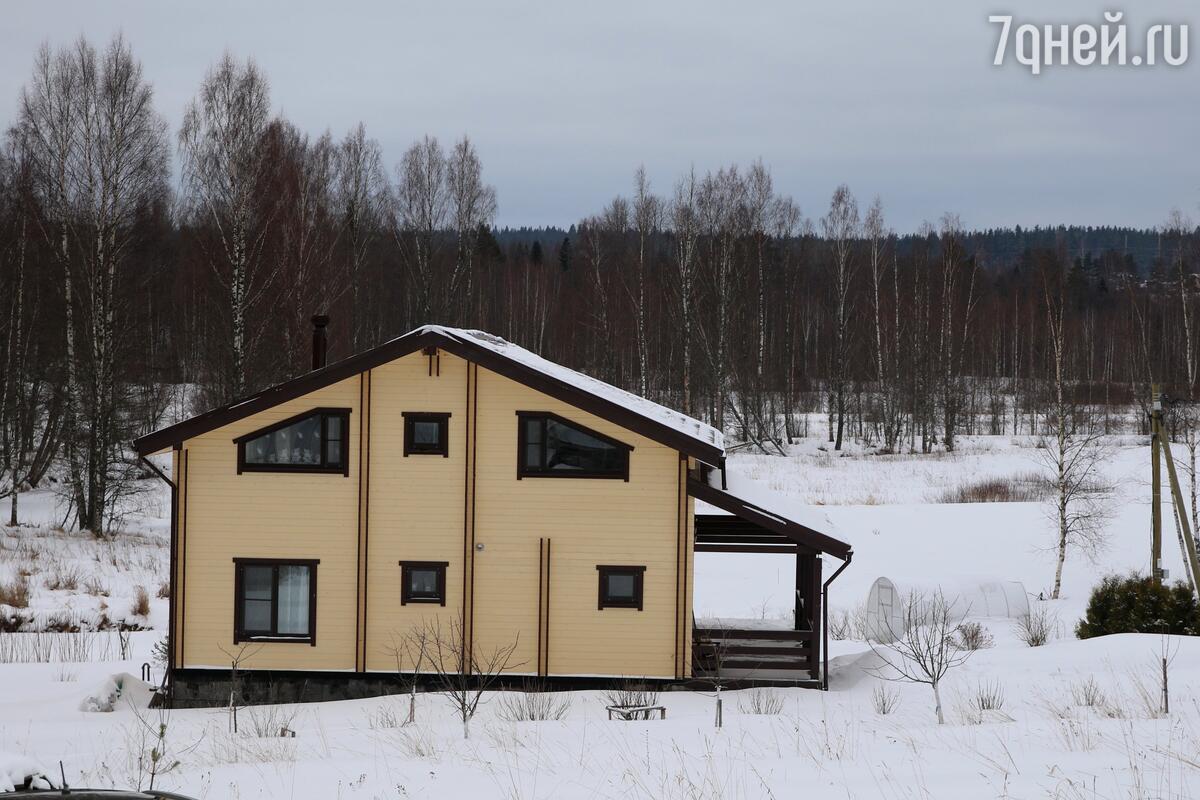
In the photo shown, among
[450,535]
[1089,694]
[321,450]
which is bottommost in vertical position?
[1089,694]

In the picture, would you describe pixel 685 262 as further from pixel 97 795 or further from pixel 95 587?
pixel 97 795

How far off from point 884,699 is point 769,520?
3117 millimetres

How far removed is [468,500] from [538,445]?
1.40 metres

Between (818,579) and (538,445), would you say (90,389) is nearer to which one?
(538,445)

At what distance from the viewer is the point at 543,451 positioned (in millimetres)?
16734

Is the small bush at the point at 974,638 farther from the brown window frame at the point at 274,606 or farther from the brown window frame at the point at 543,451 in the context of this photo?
the brown window frame at the point at 274,606

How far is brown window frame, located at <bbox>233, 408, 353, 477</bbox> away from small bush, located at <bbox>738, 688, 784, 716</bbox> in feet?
23.0

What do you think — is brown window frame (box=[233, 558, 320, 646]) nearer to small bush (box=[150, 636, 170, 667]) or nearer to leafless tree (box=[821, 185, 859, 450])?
small bush (box=[150, 636, 170, 667])

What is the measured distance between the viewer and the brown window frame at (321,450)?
16609mm

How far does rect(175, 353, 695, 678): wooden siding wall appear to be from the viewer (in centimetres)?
1639

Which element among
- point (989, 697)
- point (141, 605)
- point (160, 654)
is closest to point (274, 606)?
point (160, 654)

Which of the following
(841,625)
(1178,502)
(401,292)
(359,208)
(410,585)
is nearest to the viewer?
(410,585)

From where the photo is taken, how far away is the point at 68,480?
33844 mm

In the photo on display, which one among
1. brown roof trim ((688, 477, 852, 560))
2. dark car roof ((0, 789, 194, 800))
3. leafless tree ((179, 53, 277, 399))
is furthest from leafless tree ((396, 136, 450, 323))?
dark car roof ((0, 789, 194, 800))
